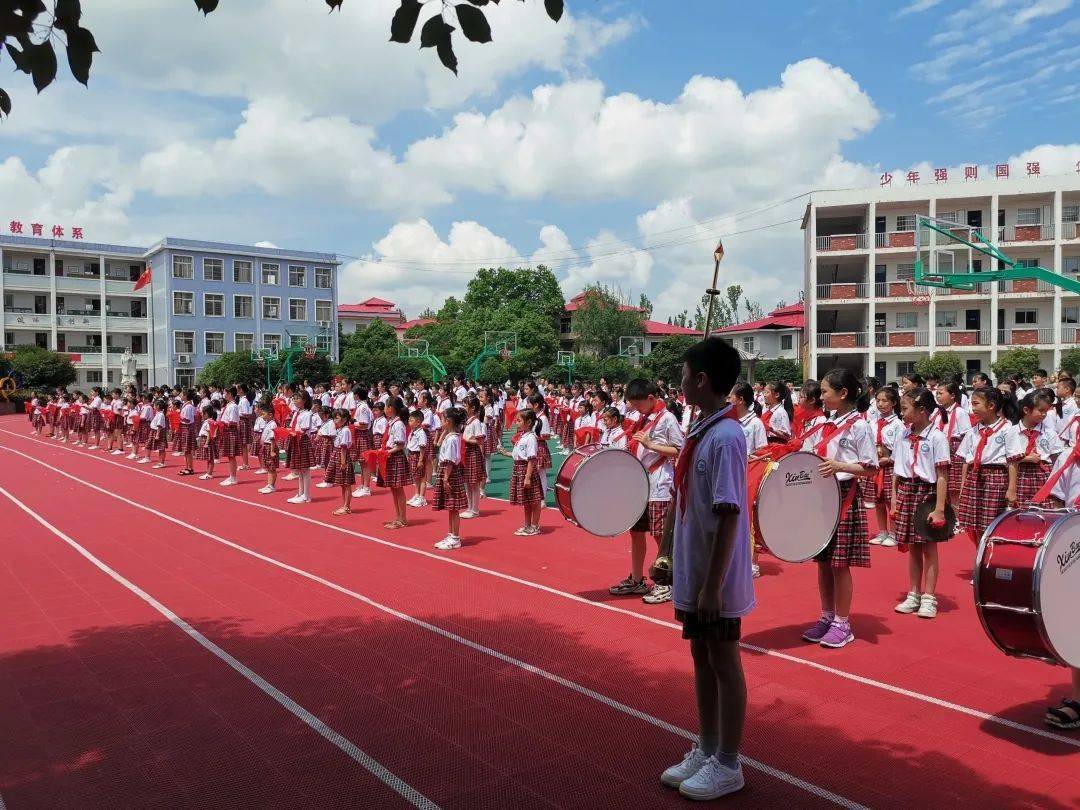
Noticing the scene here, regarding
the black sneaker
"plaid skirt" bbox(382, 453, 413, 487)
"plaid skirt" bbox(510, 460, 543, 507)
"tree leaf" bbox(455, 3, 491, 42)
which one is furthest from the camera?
"plaid skirt" bbox(382, 453, 413, 487)

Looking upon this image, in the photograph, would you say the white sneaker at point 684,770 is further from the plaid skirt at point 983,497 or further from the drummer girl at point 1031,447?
the drummer girl at point 1031,447

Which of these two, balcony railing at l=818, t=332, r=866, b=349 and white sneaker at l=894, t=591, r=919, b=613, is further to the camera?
balcony railing at l=818, t=332, r=866, b=349

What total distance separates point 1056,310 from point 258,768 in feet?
128

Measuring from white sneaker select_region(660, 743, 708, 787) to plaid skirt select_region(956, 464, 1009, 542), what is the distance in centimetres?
483

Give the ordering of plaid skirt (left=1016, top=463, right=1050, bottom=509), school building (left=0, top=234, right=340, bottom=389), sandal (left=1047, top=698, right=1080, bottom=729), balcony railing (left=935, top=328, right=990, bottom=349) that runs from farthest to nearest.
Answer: school building (left=0, top=234, right=340, bottom=389)
balcony railing (left=935, top=328, right=990, bottom=349)
plaid skirt (left=1016, top=463, right=1050, bottom=509)
sandal (left=1047, top=698, right=1080, bottom=729)

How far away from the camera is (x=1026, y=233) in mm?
34500

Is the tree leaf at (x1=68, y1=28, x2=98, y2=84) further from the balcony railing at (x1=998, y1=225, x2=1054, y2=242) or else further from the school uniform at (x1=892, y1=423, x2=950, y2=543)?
the balcony railing at (x1=998, y1=225, x2=1054, y2=242)

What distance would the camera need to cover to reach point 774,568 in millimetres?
7691

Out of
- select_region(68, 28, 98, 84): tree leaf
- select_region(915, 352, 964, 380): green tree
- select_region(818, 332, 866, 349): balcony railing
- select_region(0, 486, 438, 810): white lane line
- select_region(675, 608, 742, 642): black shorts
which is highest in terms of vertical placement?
select_region(818, 332, 866, 349): balcony railing

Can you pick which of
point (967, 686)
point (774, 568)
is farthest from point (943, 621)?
point (774, 568)

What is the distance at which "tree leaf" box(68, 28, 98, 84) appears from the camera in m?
3.09

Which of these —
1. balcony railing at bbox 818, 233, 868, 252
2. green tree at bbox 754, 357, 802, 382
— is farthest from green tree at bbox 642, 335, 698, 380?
balcony railing at bbox 818, 233, 868, 252

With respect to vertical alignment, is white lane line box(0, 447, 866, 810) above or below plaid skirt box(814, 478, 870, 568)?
below

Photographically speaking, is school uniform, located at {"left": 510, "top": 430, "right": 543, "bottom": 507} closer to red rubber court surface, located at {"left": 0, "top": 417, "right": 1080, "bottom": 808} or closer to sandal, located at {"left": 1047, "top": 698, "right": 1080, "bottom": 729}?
red rubber court surface, located at {"left": 0, "top": 417, "right": 1080, "bottom": 808}
